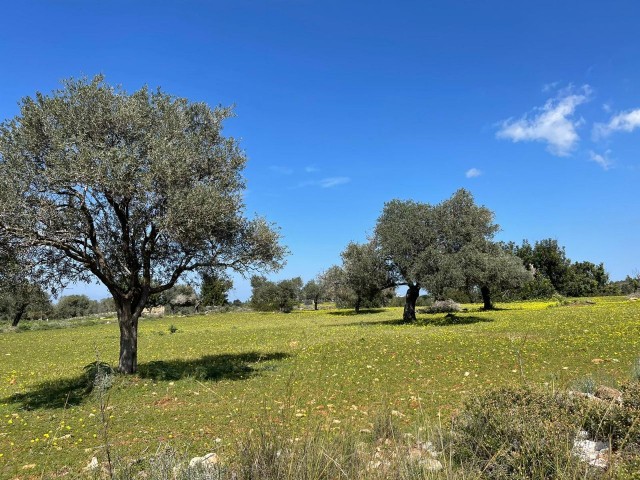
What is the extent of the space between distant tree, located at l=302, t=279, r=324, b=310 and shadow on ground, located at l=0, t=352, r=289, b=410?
68.5 metres

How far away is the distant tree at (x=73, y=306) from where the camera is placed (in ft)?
315

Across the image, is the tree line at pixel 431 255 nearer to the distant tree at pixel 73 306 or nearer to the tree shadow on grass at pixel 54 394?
the tree shadow on grass at pixel 54 394

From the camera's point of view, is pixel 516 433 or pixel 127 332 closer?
pixel 516 433

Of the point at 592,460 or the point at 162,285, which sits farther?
the point at 162,285

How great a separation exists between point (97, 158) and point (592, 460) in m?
14.6

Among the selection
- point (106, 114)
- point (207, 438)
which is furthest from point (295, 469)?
point (106, 114)

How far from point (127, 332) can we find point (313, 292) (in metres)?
85.3

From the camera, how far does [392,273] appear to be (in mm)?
39312

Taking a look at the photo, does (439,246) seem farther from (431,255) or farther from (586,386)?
(586,386)

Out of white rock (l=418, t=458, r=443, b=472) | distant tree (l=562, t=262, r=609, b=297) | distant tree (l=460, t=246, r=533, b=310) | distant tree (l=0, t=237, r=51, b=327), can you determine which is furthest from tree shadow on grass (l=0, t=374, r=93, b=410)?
distant tree (l=562, t=262, r=609, b=297)

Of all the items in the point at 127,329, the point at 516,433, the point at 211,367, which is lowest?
the point at 211,367

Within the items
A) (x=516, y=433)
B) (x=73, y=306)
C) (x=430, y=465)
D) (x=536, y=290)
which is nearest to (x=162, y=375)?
(x=516, y=433)

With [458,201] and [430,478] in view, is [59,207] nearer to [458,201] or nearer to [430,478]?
[430,478]

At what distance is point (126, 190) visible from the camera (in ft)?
47.4
